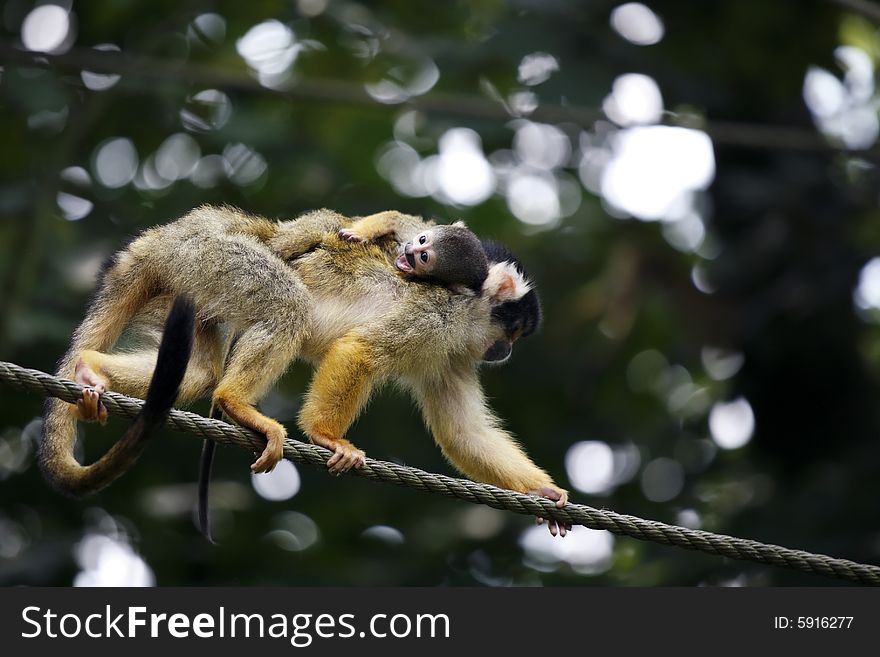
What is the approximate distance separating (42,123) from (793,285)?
6.10 meters

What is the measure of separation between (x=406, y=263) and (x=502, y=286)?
1.63ft

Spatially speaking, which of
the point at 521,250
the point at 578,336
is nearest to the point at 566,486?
the point at 578,336

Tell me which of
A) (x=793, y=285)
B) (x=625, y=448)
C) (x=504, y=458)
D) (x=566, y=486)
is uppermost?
(x=793, y=285)

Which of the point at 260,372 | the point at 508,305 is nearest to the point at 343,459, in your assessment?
the point at 260,372

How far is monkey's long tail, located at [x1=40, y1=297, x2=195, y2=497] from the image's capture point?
165 inches

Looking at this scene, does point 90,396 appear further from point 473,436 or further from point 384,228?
point 473,436

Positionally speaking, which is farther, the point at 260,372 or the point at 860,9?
the point at 860,9

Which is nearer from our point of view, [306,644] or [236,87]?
[306,644]

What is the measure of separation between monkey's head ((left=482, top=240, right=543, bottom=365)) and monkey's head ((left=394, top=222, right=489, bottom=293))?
9 cm

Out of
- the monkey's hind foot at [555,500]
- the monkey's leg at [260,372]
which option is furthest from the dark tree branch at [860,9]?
the monkey's leg at [260,372]

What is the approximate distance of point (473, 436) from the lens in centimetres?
582

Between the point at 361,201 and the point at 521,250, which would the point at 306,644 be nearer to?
the point at 361,201

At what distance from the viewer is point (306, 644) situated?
535 centimetres

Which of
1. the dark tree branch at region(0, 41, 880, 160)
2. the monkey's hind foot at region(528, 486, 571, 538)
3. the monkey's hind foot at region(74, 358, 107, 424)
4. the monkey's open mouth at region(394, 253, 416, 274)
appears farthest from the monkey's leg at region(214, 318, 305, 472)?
the dark tree branch at region(0, 41, 880, 160)
